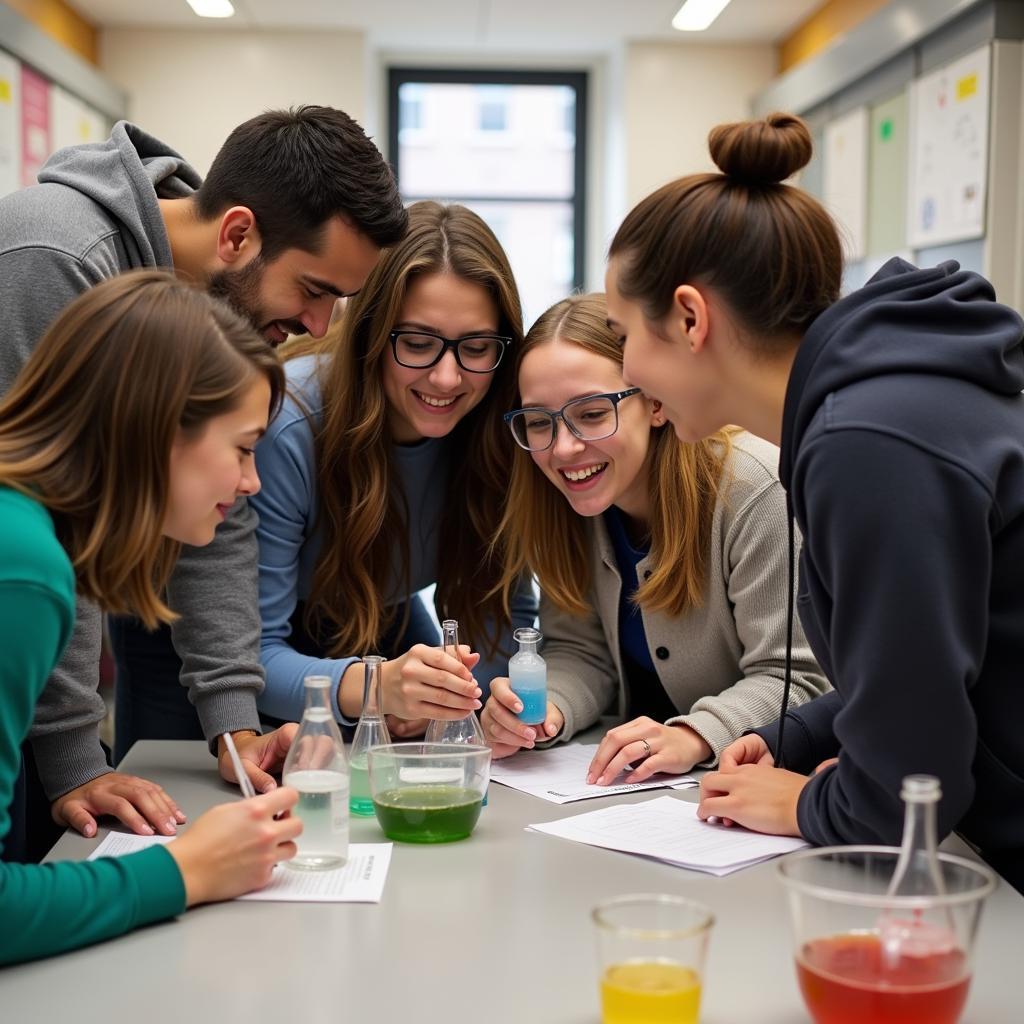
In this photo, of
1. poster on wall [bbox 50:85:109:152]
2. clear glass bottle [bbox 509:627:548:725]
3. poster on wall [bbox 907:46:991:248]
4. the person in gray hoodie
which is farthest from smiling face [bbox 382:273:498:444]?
poster on wall [bbox 50:85:109:152]

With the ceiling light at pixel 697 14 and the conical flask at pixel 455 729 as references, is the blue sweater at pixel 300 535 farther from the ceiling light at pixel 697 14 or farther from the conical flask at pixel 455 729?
the ceiling light at pixel 697 14

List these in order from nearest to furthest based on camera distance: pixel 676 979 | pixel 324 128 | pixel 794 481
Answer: pixel 676 979 → pixel 794 481 → pixel 324 128

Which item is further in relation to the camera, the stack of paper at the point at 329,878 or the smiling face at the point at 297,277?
the smiling face at the point at 297,277

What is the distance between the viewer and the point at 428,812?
1.36m

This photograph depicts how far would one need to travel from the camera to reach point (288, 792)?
1.23 meters

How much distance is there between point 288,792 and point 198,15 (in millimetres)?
5831

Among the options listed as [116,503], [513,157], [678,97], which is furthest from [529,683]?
[513,157]

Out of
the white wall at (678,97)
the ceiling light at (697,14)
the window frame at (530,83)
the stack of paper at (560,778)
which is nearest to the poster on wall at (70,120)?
the window frame at (530,83)

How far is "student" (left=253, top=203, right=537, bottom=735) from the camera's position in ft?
6.40

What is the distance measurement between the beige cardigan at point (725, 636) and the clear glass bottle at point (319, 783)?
559 mm

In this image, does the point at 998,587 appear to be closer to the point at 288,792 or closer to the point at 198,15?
the point at 288,792

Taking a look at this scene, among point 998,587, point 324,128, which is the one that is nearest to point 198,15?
point 324,128

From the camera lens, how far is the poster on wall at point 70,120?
5648 millimetres

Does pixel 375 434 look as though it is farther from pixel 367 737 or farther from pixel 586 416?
pixel 367 737
